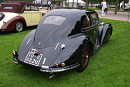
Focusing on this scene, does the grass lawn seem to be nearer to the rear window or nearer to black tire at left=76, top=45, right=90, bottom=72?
black tire at left=76, top=45, right=90, bottom=72

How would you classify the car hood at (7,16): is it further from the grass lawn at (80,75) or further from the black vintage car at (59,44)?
the black vintage car at (59,44)

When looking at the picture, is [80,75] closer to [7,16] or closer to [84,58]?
[84,58]

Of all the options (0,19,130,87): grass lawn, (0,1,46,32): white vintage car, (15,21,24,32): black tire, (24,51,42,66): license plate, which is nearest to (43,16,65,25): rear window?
(24,51,42,66): license plate

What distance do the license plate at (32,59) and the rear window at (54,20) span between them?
1.08 meters

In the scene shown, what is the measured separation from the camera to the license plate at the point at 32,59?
10.3 feet

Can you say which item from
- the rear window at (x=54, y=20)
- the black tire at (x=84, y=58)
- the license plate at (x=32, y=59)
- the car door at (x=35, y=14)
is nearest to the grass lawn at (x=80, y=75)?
the black tire at (x=84, y=58)

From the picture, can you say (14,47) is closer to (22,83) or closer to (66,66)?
(22,83)

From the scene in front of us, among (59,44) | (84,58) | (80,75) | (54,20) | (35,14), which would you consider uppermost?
(35,14)

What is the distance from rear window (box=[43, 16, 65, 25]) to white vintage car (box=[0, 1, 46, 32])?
3786 millimetres

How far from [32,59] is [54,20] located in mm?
1301

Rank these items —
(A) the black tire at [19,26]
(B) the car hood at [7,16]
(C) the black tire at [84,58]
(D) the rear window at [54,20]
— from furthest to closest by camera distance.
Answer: (A) the black tire at [19,26] → (B) the car hood at [7,16] → (D) the rear window at [54,20] → (C) the black tire at [84,58]

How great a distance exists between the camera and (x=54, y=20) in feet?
13.0

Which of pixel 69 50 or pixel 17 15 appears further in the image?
pixel 17 15

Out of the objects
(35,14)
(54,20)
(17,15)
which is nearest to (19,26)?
(17,15)
